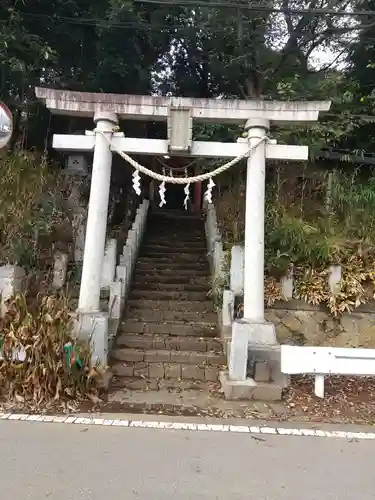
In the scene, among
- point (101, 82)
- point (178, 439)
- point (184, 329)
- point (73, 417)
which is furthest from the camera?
point (101, 82)

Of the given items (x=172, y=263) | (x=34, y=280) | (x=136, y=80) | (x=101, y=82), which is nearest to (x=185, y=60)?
(x=136, y=80)

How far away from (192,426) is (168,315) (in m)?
3.11

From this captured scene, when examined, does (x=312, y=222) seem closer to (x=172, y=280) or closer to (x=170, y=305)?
(x=172, y=280)

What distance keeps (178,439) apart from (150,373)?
1986 mm

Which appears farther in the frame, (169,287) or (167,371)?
(169,287)

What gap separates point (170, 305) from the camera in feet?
27.6

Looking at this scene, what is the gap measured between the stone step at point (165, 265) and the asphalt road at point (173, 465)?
514cm

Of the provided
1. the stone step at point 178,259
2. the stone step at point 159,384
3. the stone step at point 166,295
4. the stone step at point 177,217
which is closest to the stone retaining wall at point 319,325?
the stone step at point 166,295

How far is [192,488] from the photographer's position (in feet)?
12.1

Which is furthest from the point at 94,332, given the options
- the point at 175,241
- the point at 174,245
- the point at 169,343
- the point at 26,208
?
the point at 175,241

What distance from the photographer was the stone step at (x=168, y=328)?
762 centimetres

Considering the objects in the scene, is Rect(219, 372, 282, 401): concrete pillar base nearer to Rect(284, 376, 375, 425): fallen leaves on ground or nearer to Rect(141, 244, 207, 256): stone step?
Rect(284, 376, 375, 425): fallen leaves on ground

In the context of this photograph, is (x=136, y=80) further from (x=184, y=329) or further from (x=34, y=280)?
(x=184, y=329)

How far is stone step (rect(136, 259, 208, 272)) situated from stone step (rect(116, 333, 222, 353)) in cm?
267
